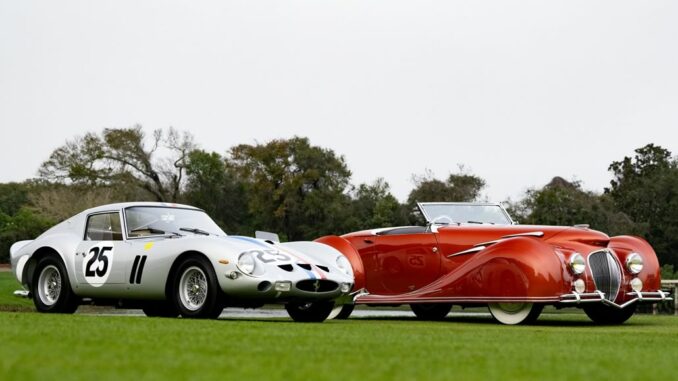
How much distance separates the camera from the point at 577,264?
13.3 metres

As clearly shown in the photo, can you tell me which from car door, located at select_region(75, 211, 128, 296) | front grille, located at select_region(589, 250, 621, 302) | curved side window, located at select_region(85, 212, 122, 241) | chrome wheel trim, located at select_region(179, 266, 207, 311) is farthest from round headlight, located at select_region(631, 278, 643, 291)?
curved side window, located at select_region(85, 212, 122, 241)

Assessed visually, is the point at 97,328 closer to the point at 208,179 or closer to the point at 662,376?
the point at 662,376

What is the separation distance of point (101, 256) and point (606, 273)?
695 cm

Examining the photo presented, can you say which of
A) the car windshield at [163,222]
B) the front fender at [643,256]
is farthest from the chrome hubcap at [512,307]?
the car windshield at [163,222]

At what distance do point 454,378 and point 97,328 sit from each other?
14.8 ft

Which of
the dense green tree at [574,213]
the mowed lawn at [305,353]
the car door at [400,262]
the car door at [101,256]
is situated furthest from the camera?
the dense green tree at [574,213]

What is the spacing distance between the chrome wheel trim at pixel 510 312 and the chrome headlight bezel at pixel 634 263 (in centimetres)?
199

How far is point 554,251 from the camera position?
43.8ft

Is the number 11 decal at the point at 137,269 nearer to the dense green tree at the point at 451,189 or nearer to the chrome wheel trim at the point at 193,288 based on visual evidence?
the chrome wheel trim at the point at 193,288

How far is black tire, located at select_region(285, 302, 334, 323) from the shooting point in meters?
13.5

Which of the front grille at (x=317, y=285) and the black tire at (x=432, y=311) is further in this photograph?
the black tire at (x=432, y=311)

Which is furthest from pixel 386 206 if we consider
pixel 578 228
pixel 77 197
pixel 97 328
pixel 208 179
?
pixel 97 328

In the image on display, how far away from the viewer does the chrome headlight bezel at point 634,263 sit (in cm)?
1444

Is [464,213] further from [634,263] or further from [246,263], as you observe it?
[246,263]
